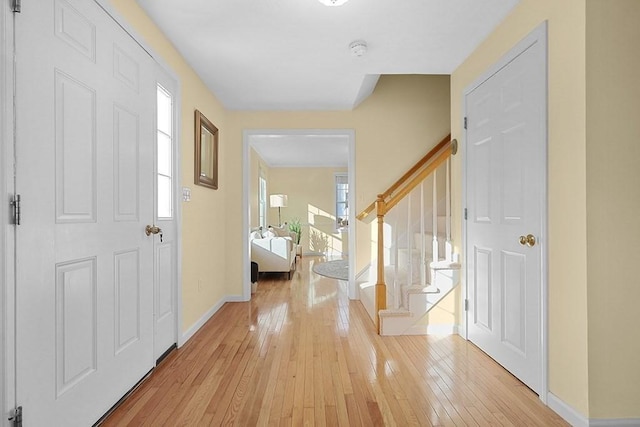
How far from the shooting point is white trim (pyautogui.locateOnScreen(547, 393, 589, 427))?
1.69 m

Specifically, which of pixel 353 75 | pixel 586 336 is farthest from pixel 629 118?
pixel 353 75

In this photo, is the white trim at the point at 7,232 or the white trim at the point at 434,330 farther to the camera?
the white trim at the point at 434,330

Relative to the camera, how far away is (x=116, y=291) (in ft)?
6.28

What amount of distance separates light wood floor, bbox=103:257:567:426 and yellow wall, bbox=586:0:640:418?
374 millimetres

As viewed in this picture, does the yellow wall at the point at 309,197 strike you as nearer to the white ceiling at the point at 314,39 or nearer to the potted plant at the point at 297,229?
the potted plant at the point at 297,229

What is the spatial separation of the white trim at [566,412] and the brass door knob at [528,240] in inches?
31.3

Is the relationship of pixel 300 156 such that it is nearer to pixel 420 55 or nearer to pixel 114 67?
pixel 420 55

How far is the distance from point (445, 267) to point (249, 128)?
8.95ft

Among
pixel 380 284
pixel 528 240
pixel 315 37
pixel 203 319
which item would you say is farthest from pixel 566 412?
pixel 203 319

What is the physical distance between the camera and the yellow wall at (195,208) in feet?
8.25

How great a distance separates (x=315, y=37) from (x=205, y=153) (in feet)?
5.23

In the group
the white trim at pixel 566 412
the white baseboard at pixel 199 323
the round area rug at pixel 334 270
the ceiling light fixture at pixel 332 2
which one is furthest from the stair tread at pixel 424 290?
the round area rug at pixel 334 270

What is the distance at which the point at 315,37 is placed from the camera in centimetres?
257

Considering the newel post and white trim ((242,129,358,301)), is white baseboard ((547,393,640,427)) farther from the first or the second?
white trim ((242,129,358,301))
